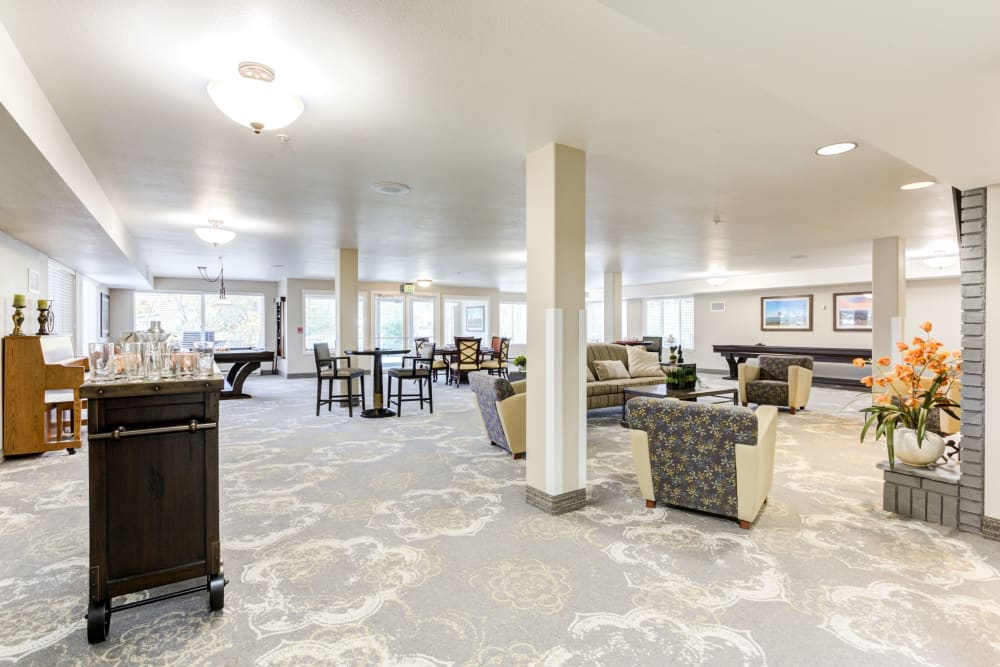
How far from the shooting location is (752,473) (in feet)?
9.26

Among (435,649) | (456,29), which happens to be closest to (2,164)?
(456,29)

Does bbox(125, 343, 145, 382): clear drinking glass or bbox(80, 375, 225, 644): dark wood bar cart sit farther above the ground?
bbox(125, 343, 145, 382): clear drinking glass

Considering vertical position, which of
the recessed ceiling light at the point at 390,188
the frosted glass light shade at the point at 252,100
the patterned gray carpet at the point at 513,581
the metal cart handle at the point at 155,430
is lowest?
the patterned gray carpet at the point at 513,581

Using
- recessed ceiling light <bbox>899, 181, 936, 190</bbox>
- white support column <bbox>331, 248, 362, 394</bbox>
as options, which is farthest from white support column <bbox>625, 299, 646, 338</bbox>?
recessed ceiling light <bbox>899, 181, 936, 190</bbox>

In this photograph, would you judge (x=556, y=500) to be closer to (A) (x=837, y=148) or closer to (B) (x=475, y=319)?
(A) (x=837, y=148)

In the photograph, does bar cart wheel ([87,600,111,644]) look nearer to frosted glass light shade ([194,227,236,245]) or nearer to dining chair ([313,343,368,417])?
frosted glass light shade ([194,227,236,245])

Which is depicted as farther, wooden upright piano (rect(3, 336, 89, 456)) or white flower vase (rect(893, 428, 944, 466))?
wooden upright piano (rect(3, 336, 89, 456))

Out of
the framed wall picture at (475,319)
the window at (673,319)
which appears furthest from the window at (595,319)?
the framed wall picture at (475,319)

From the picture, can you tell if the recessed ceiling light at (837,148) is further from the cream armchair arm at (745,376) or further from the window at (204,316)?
the window at (204,316)

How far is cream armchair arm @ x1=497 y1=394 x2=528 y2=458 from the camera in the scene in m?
4.45

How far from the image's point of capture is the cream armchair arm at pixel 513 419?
4.45 metres

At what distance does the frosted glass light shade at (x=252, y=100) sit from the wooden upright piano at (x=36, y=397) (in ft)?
12.1

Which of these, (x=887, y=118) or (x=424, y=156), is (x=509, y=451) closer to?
(x=424, y=156)

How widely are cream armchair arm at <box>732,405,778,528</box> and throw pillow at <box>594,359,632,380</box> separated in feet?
11.9
